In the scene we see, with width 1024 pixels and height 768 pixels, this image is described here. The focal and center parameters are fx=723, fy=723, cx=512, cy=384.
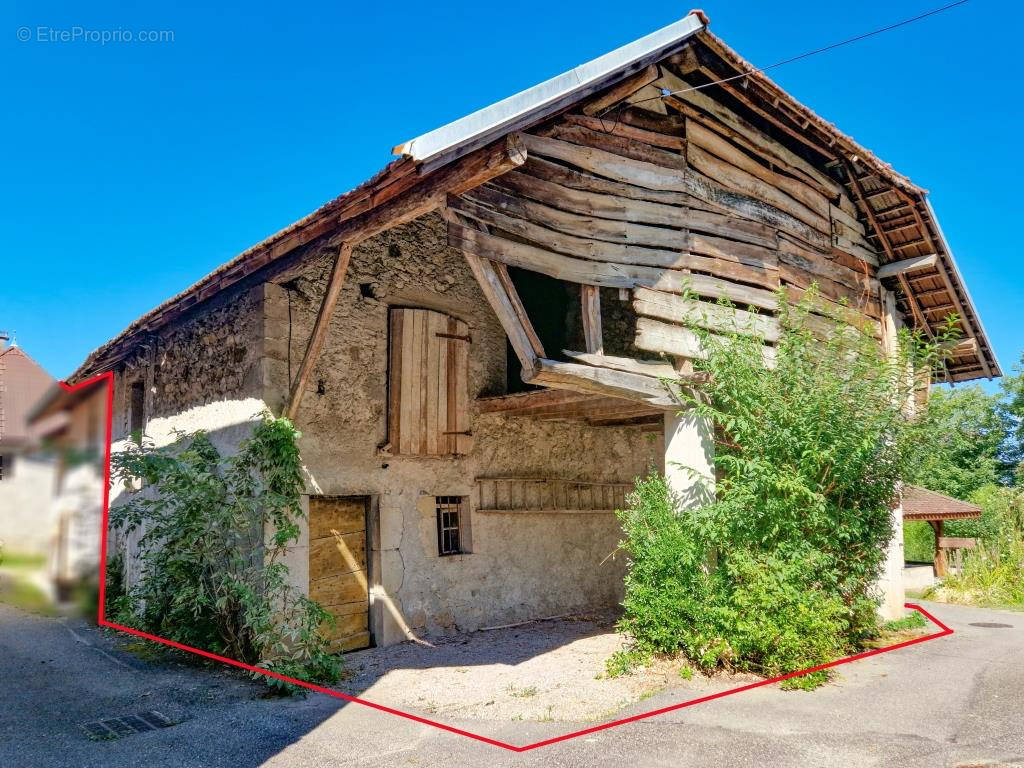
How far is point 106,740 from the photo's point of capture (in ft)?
→ 16.4

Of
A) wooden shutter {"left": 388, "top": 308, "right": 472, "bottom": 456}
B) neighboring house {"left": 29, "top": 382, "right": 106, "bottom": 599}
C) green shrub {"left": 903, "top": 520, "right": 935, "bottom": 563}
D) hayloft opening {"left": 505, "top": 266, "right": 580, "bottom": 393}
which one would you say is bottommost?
green shrub {"left": 903, "top": 520, "right": 935, "bottom": 563}

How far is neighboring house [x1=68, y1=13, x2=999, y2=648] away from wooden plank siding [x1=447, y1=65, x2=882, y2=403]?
0.09ft

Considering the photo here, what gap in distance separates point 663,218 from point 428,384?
3.40 metres

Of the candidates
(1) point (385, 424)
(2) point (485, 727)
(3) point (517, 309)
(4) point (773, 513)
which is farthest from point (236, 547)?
(4) point (773, 513)

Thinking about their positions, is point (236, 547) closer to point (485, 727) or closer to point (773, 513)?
point (485, 727)

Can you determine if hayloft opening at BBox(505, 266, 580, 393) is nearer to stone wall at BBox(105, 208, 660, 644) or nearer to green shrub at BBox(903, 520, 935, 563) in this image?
stone wall at BBox(105, 208, 660, 644)

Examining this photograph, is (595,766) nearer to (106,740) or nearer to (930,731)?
(930,731)

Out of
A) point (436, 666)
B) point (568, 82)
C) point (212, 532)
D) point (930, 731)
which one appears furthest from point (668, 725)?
point (568, 82)

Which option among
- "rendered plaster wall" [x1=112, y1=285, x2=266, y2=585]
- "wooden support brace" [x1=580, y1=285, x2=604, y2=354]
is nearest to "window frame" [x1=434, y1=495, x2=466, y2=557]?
"rendered plaster wall" [x1=112, y1=285, x2=266, y2=585]

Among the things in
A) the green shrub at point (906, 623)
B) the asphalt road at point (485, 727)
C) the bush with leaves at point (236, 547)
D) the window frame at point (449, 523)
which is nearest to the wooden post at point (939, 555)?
the green shrub at point (906, 623)

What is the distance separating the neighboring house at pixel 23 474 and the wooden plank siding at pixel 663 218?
5.49 meters

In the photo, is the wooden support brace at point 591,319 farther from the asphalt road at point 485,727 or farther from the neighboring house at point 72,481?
the neighboring house at point 72,481

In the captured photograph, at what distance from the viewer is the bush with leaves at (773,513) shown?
21.4 feet

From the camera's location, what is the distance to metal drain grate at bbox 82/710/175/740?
5.14 meters
